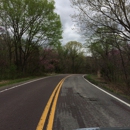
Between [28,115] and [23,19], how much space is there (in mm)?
25189

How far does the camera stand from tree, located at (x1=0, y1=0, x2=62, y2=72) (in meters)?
28.2

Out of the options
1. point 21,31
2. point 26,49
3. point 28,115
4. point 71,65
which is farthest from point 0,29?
point 71,65

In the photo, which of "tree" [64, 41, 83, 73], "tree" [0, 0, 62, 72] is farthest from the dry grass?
"tree" [64, 41, 83, 73]

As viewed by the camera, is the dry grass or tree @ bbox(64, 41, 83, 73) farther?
tree @ bbox(64, 41, 83, 73)

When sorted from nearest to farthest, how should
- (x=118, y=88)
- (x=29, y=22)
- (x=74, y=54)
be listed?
(x=118, y=88)
(x=29, y=22)
(x=74, y=54)

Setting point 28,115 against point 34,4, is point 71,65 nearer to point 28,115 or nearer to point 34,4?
point 34,4

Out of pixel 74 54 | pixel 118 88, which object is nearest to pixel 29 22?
pixel 118 88

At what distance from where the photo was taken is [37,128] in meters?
4.65

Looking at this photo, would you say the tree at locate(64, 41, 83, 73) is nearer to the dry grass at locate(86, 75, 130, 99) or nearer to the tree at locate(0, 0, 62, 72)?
the tree at locate(0, 0, 62, 72)

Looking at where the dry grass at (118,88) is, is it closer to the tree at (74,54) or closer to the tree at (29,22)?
the tree at (29,22)

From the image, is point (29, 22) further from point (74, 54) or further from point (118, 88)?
point (74, 54)

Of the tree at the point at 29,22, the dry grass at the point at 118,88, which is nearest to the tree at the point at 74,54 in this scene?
the tree at the point at 29,22

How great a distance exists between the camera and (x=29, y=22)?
2983 centimetres

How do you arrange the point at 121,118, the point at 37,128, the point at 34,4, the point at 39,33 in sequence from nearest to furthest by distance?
the point at 37,128 < the point at 121,118 < the point at 34,4 < the point at 39,33
